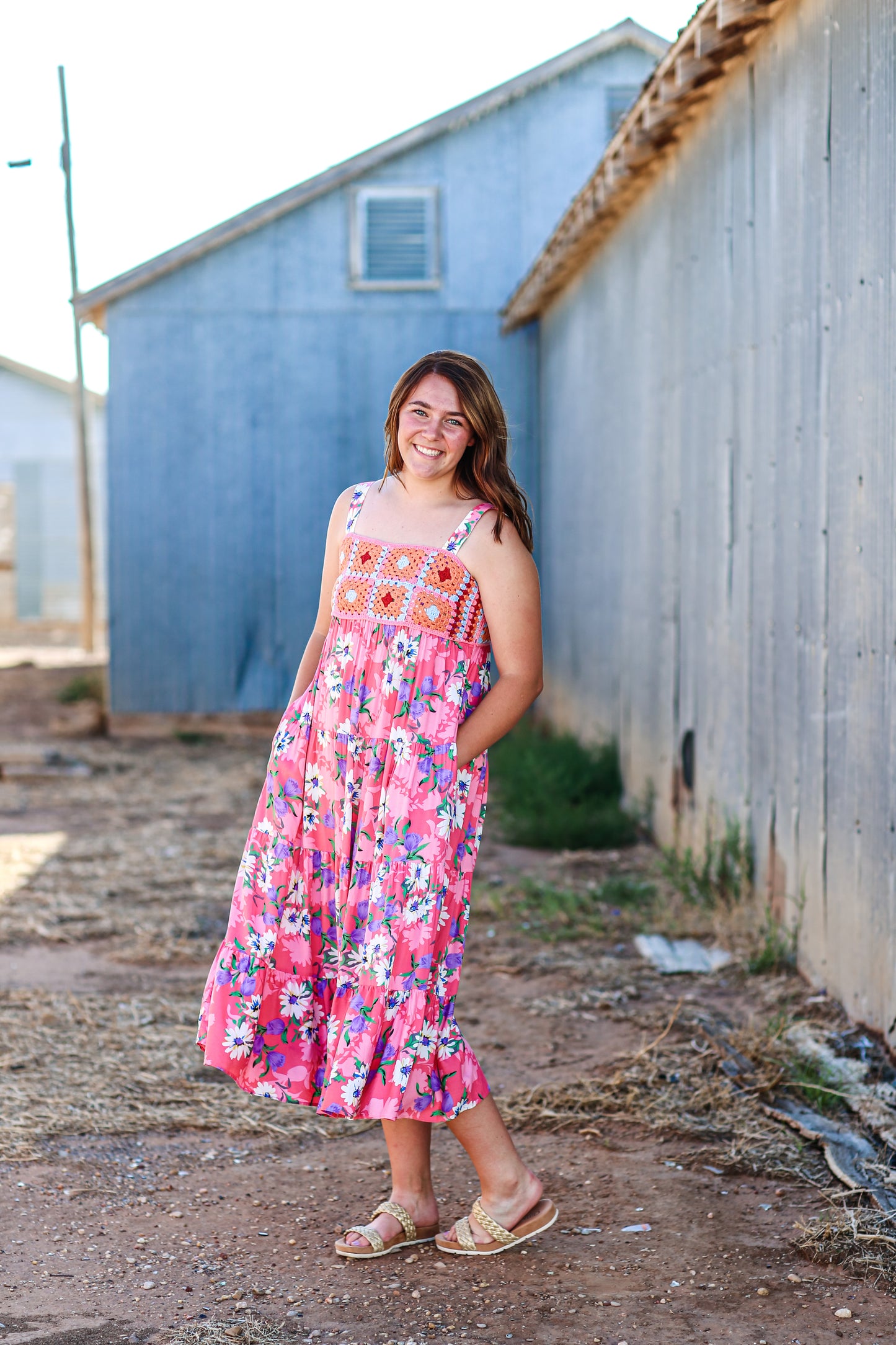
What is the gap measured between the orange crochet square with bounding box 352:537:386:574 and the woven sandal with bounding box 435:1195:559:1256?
1388 millimetres

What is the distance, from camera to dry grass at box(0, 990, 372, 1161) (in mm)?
3646

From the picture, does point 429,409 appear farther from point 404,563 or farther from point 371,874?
point 371,874

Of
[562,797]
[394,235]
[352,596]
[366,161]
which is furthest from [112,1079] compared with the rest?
[366,161]

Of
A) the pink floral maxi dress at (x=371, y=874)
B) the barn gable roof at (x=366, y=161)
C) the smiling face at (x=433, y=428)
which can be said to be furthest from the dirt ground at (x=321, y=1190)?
the barn gable roof at (x=366, y=161)

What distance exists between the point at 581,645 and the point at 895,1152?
6289 millimetres

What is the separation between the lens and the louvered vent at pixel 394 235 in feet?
37.0

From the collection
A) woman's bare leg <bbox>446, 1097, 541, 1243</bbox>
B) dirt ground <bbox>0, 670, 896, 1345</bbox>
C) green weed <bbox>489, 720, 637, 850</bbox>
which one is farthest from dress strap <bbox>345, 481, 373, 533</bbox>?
green weed <bbox>489, 720, 637, 850</bbox>

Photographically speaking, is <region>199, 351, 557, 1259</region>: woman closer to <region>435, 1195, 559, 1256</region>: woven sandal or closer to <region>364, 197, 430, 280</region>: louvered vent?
<region>435, 1195, 559, 1256</region>: woven sandal

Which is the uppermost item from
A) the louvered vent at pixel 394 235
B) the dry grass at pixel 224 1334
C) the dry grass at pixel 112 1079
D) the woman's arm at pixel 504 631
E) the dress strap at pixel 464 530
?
the louvered vent at pixel 394 235

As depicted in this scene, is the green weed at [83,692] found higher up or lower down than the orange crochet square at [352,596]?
lower down

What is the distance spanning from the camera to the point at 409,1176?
115 inches

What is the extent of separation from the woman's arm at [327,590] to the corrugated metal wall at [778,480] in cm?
169

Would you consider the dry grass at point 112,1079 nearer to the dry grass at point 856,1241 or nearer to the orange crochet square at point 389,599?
the dry grass at point 856,1241

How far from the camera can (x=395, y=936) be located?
2666 millimetres
